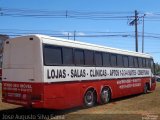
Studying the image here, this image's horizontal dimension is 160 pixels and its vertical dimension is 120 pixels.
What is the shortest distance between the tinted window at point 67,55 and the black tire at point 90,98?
2.00m

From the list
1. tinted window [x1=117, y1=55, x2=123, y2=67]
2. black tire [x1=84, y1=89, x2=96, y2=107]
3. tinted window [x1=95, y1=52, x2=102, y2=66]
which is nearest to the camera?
black tire [x1=84, y1=89, x2=96, y2=107]

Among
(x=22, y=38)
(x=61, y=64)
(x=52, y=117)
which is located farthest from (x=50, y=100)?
(x=22, y=38)

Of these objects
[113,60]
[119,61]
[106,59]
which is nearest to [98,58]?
[106,59]

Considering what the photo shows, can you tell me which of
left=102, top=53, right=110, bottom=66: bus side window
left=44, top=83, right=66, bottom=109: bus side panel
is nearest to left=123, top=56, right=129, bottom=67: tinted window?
left=102, top=53, right=110, bottom=66: bus side window

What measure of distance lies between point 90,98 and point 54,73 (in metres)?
3.28

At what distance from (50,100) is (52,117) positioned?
715 millimetres

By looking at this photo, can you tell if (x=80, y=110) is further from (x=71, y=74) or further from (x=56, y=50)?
(x=56, y=50)

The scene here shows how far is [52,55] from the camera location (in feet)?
42.5

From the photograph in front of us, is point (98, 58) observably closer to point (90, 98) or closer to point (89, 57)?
point (89, 57)

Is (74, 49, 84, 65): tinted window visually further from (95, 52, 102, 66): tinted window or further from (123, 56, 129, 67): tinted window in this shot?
(123, 56, 129, 67): tinted window

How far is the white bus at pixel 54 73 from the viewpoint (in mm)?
12398

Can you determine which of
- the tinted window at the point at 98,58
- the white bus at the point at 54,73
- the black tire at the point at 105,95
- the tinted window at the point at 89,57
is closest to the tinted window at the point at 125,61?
the white bus at the point at 54,73

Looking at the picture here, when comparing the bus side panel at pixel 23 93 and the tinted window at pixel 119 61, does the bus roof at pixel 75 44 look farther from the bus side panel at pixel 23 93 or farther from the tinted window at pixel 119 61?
the bus side panel at pixel 23 93

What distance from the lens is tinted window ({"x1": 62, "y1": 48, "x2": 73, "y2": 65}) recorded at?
539 inches
